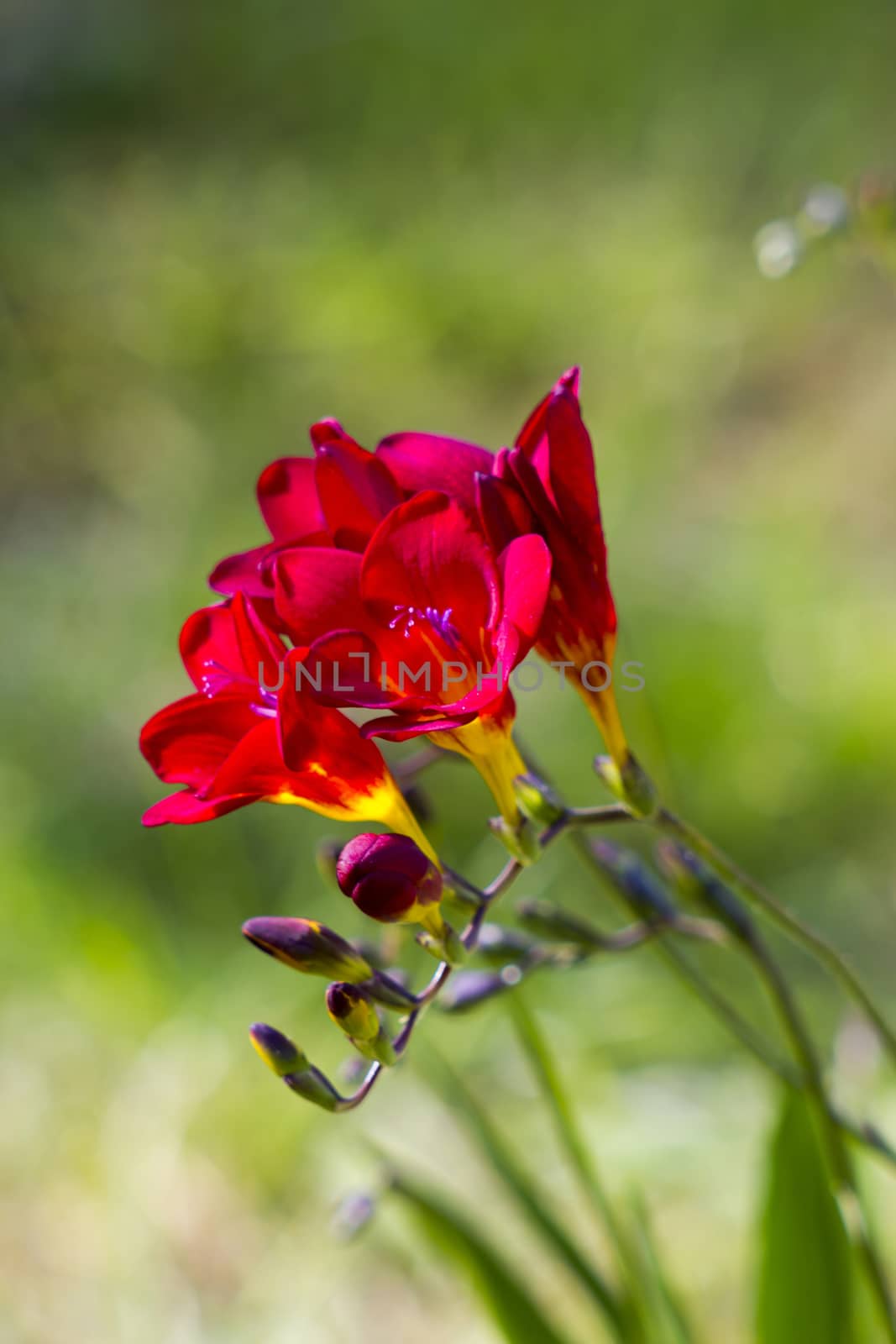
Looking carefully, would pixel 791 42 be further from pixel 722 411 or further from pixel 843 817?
pixel 843 817

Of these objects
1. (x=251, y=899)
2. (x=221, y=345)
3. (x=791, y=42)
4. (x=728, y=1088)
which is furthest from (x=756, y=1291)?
(x=791, y=42)

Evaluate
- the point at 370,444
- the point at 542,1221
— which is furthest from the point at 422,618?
the point at 370,444

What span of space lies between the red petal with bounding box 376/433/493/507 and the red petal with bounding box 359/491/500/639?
0.06 feet

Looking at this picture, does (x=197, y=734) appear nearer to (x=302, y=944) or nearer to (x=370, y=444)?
(x=302, y=944)

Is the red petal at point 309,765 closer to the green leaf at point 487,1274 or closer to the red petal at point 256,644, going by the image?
the red petal at point 256,644

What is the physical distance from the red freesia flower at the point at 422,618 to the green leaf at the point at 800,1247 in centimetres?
21

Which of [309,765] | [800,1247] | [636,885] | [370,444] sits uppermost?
[370,444]

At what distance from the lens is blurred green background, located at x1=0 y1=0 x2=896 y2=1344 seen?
1.08 metres

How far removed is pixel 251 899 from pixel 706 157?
256cm

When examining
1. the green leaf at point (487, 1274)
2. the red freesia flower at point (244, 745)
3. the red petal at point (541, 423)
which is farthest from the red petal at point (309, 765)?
the green leaf at point (487, 1274)

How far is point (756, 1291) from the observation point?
50 centimetres

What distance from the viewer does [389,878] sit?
367 mm

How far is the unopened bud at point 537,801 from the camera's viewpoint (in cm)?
39

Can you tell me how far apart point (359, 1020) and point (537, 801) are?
89mm
